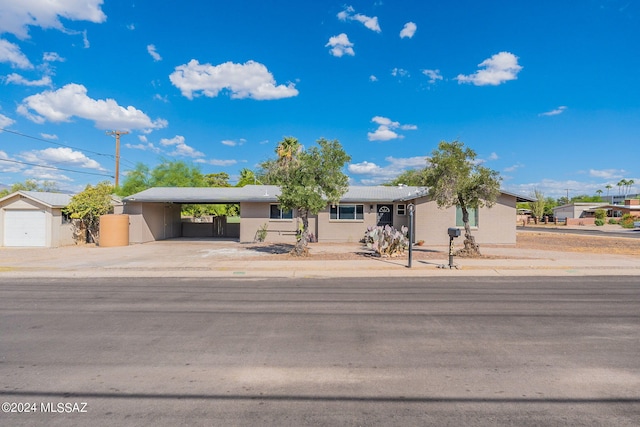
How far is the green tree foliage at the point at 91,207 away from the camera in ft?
76.4

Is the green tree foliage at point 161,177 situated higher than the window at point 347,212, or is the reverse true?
the green tree foliage at point 161,177

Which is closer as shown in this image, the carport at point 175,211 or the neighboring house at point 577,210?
the carport at point 175,211

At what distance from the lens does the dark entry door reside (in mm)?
25219

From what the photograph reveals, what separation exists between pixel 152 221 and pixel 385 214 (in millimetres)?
15735

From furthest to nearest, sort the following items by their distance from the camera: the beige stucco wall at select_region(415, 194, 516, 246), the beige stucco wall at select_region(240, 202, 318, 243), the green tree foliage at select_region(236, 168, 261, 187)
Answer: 1. the green tree foliage at select_region(236, 168, 261, 187)
2. the beige stucco wall at select_region(240, 202, 318, 243)
3. the beige stucco wall at select_region(415, 194, 516, 246)

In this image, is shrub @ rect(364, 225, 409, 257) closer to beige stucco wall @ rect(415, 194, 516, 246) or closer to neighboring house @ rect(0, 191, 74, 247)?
beige stucco wall @ rect(415, 194, 516, 246)

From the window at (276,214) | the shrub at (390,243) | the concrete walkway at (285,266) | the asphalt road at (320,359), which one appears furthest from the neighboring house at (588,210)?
the asphalt road at (320,359)

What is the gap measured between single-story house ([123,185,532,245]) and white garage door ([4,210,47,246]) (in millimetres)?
4525

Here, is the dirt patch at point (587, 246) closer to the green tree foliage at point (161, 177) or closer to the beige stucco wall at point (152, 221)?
the beige stucco wall at point (152, 221)

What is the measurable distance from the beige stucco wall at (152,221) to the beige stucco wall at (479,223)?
17434mm

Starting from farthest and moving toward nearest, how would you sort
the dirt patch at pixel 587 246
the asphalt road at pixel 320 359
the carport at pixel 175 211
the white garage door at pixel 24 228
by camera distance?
1. the carport at pixel 175 211
2. the white garage door at pixel 24 228
3. the dirt patch at pixel 587 246
4. the asphalt road at pixel 320 359

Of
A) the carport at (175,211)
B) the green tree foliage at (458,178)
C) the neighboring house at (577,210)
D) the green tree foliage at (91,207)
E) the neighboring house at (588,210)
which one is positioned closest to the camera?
the green tree foliage at (458,178)

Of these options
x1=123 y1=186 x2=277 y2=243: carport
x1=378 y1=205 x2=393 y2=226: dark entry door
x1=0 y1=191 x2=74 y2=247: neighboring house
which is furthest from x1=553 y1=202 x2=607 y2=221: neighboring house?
x1=0 y1=191 x2=74 y2=247: neighboring house

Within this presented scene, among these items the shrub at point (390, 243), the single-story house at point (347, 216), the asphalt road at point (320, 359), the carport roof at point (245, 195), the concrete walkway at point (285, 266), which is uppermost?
the carport roof at point (245, 195)
